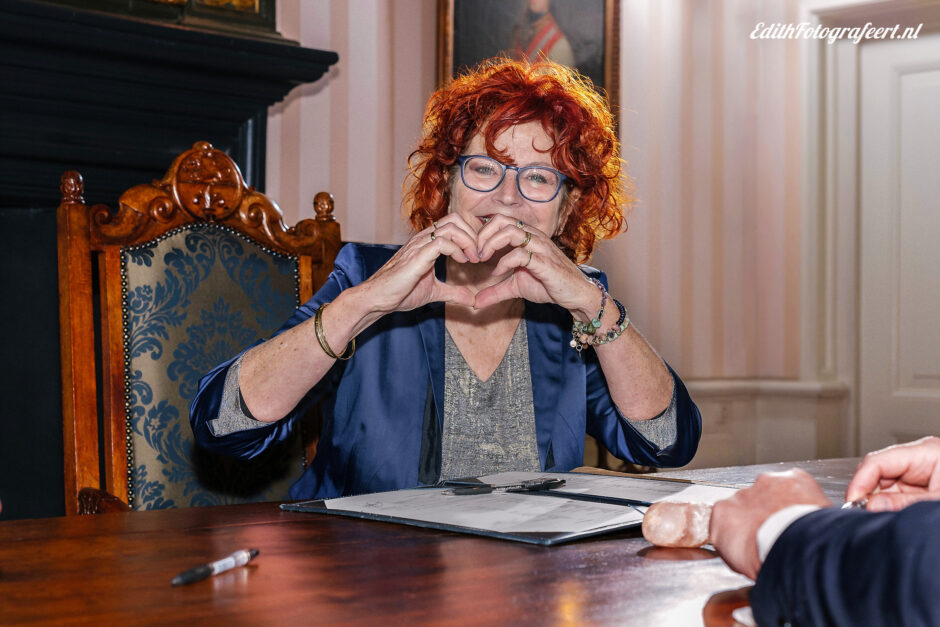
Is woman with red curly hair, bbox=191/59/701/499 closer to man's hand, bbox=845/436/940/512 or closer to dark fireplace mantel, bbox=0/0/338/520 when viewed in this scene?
man's hand, bbox=845/436/940/512

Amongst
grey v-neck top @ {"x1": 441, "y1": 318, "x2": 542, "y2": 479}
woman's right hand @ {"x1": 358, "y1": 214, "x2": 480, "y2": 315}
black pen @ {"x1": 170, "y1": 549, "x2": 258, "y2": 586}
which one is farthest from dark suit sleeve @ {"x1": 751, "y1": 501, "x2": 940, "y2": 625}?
grey v-neck top @ {"x1": 441, "y1": 318, "x2": 542, "y2": 479}

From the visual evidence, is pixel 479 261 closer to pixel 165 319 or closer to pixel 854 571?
pixel 165 319

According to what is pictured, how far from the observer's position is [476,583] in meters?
0.73

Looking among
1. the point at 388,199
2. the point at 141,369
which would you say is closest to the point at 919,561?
the point at 141,369

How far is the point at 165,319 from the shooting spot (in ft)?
5.34

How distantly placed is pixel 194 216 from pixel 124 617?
119 centimetres

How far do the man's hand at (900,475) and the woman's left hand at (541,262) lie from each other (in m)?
0.63

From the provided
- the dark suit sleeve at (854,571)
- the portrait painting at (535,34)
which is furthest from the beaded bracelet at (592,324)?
the portrait painting at (535,34)

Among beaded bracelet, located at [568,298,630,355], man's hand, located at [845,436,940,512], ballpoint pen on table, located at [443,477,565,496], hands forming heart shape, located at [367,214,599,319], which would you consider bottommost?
ballpoint pen on table, located at [443,477,565,496]

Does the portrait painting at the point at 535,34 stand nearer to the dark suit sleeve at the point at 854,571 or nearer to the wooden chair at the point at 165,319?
the wooden chair at the point at 165,319

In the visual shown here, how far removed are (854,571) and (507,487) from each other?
635 millimetres

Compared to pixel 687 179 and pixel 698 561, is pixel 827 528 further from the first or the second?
pixel 687 179

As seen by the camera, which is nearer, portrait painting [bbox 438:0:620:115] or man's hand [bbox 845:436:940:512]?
man's hand [bbox 845:436:940:512]

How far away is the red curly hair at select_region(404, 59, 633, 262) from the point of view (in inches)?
68.4
